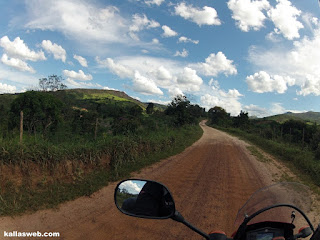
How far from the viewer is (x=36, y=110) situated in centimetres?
1006

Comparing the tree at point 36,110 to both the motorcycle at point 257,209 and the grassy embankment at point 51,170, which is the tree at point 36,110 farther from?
the motorcycle at point 257,209

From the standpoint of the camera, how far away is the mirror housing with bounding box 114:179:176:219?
1610mm

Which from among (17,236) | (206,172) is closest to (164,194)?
(17,236)

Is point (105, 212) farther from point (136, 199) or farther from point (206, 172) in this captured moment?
point (206, 172)

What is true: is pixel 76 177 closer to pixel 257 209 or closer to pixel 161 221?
pixel 161 221

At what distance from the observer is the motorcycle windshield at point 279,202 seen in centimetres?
161

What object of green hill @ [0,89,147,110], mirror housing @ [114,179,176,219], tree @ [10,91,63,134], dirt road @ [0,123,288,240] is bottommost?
dirt road @ [0,123,288,240]

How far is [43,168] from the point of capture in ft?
18.6

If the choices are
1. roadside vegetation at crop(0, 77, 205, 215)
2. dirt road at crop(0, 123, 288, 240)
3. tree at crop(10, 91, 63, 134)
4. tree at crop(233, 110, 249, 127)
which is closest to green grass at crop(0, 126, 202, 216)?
roadside vegetation at crop(0, 77, 205, 215)

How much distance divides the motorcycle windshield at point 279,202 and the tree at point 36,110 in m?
9.40

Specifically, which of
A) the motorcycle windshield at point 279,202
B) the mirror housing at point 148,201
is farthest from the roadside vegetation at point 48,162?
the motorcycle windshield at point 279,202

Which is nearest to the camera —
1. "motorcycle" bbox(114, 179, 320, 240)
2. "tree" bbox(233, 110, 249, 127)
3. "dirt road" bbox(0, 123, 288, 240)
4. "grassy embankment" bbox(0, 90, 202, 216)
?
"motorcycle" bbox(114, 179, 320, 240)

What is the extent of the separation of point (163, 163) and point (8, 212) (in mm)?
5655

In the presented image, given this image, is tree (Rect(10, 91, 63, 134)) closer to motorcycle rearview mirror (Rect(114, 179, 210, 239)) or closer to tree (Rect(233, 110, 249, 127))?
motorcycle rearview mirror (Rect(114, 179, 210, 239))
